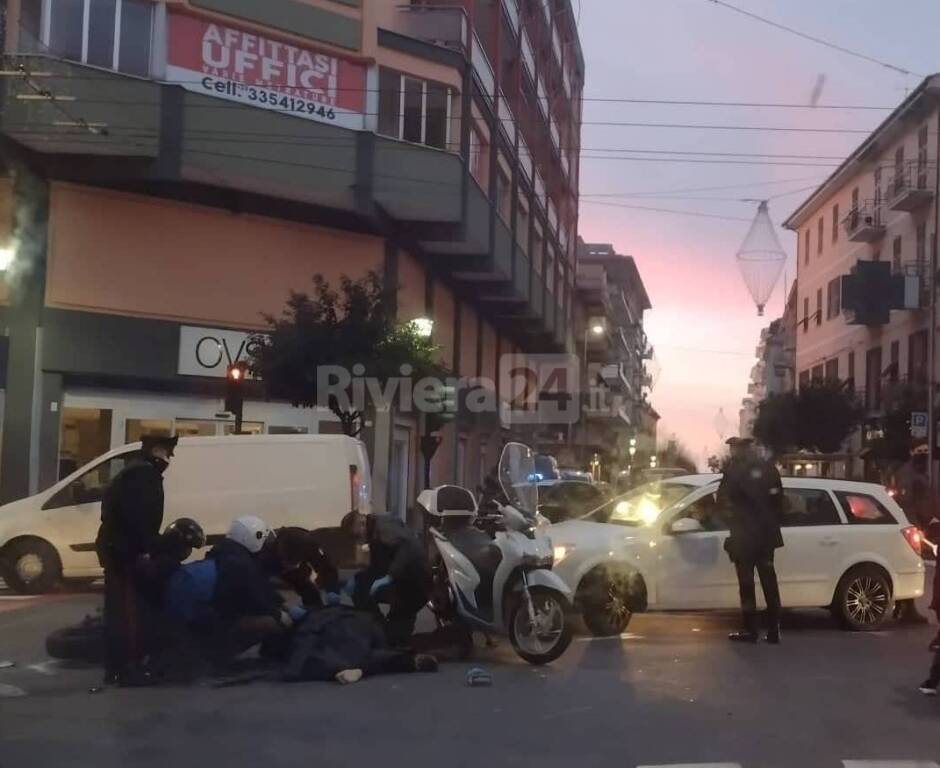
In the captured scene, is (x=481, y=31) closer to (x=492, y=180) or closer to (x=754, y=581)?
(x=492, y=180)

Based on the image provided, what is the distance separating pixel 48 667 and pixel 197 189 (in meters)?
16.0

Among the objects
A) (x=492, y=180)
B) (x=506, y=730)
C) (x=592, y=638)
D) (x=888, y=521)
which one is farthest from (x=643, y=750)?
(x=492, y=180)

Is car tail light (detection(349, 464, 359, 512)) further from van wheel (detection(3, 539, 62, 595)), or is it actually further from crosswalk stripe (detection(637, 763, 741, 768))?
crosswalk stripe (detection(637, 763, 741, 768))

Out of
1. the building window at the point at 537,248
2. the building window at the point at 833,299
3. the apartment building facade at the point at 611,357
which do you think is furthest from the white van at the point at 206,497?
the building window at the point at 833,299

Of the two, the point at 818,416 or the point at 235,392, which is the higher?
the point at 818,416

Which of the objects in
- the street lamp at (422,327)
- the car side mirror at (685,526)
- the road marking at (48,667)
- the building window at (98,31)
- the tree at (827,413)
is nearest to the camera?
the road marking at (48,667)

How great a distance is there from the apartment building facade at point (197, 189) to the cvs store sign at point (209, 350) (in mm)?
44

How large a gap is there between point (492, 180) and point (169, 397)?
11.4 meters

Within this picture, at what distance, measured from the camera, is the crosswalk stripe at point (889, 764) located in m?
6.75

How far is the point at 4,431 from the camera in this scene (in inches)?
903

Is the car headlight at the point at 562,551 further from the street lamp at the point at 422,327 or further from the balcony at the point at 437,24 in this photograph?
the balcony at the point at 437,24

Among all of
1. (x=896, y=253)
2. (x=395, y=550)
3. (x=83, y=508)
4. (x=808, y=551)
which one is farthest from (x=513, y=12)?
(x=395, y=550)

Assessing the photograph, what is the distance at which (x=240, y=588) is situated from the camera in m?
9.10

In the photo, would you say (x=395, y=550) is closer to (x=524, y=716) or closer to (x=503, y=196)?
(x=524, y=716)
